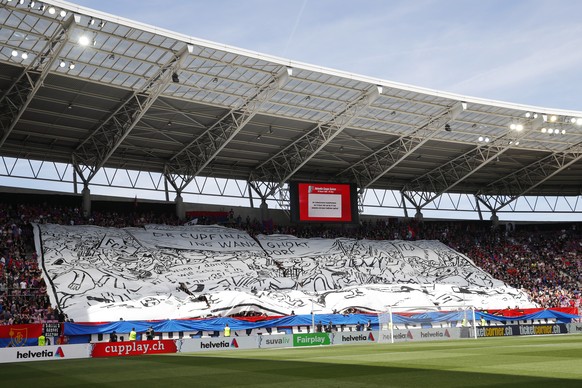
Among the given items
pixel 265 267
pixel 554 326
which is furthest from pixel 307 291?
pixel 554 326

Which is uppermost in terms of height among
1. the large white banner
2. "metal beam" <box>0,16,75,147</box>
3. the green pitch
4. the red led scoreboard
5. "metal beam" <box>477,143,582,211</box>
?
"metal beam" <box>0,16,75,147</box>

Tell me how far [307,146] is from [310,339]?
2527 centimetres

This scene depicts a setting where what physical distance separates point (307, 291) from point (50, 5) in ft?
93.6

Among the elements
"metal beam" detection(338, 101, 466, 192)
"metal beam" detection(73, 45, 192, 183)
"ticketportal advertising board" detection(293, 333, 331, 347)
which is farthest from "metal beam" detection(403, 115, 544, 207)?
"metal beam" detection(73, 45, 192, 183)

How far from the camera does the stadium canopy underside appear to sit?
40.4 metres

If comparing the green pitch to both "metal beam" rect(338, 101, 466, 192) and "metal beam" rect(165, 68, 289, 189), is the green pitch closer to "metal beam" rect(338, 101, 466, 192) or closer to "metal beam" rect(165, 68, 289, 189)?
"metal beam" rect(165, 68, 289, 189)

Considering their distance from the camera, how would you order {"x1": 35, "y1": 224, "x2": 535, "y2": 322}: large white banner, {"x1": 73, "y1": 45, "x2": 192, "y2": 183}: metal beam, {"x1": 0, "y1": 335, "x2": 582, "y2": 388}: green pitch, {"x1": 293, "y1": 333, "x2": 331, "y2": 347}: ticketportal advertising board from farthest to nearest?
{"x1": 35, "y1": 224, "x2": 535, "y2": 322}: large white banner
{"x1": 73, "y1": 45, "x2": 192, "y2": 183}: metal beam
{"x1": 293, "y1": 333, "x2": 331, "y2": 347}: ticketportal advertising board
{"x1": 0, "y1": 335, "x2": 582, "y2": 388}: green pitch

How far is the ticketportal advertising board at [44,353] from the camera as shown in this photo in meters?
29.6

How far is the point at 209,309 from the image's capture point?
42531 mm

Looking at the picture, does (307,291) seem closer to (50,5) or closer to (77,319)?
(77,319)

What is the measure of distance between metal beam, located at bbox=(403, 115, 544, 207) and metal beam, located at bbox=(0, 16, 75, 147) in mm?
38736

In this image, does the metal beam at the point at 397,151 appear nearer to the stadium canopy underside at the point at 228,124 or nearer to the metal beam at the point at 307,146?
the stadium canopy underside at the point at 228,124

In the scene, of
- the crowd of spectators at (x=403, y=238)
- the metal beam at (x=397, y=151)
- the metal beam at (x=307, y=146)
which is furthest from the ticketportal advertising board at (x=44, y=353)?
the metal beam at (x=397, y=151)

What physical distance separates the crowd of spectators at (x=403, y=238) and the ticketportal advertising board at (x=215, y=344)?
31.6 ft
